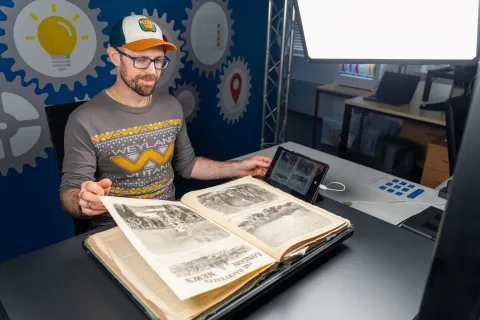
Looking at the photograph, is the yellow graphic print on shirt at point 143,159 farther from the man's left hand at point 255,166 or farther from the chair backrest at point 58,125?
the man's left hand at point 255,166

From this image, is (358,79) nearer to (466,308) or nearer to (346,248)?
(346,248)

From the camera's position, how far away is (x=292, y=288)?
0.73m

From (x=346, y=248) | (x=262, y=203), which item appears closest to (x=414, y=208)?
(x=346, y=248)

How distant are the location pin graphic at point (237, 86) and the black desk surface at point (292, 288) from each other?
2020mm

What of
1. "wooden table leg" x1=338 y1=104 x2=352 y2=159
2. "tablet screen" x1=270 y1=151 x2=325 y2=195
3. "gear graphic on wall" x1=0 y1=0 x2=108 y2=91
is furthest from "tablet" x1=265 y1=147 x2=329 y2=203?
"wooden table leg" x1=338 y1=104 x2=352 y2=159

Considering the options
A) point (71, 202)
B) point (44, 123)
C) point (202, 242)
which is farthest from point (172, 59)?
point (202, 242)

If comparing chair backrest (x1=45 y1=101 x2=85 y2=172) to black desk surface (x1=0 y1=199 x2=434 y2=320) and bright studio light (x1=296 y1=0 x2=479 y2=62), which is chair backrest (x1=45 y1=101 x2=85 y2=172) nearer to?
black desk surface (x1=0 y1=199 x2=434 y2=320)

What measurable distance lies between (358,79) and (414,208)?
333 centimetres

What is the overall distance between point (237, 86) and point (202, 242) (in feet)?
7.21

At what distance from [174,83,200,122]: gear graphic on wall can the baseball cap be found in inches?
38.5

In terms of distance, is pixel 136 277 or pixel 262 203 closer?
pixel 136 277

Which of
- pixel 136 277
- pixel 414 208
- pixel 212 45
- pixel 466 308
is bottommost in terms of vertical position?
pixel 414 208

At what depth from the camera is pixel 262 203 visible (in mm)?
914

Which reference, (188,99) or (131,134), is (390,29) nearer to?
(131,134)
